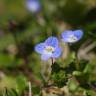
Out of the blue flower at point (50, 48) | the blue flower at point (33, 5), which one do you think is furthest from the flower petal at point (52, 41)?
the blue flower at point (33, 5)

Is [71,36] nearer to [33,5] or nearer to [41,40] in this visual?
[41,40]

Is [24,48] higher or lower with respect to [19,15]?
lower

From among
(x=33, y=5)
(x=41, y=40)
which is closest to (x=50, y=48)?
(x=41, y=40)

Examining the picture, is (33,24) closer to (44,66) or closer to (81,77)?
(44,66)

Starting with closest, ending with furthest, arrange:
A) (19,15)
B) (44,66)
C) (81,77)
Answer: (81,77)
(44,66)
(19,15)

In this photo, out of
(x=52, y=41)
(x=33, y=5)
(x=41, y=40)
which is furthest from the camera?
(x=33, y=5)

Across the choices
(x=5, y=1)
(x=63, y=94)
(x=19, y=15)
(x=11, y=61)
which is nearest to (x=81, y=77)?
(x=63, y=94)
